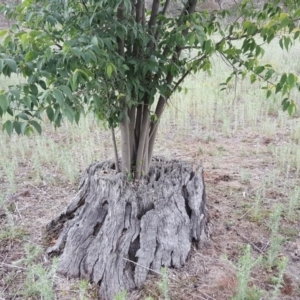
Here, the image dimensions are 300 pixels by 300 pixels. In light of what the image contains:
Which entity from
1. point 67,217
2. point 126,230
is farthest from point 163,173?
point 67,217

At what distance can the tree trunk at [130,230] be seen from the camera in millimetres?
2006

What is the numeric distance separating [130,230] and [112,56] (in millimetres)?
1041

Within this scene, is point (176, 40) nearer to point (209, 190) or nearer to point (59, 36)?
point (59, 36)

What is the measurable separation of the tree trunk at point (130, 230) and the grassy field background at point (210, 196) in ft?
0.29

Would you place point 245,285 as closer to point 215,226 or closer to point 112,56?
point 215,226

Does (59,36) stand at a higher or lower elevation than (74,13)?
lower

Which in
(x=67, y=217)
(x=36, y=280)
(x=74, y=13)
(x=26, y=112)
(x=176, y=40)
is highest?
(x=74, y=13)

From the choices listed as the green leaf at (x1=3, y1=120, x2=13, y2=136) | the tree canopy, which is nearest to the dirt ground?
the tree canopy

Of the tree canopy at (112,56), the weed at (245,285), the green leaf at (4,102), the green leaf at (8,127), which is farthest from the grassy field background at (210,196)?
the green leaf at (4,102)

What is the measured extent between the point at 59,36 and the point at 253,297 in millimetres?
1680

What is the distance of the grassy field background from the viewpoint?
1.97 metres

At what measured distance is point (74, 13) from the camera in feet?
5.78

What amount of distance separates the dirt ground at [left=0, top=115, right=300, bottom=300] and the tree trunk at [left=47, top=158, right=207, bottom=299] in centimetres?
9

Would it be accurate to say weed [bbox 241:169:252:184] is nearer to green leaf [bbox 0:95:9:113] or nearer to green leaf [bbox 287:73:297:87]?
green leaf [bbox 287:73:297:87]
